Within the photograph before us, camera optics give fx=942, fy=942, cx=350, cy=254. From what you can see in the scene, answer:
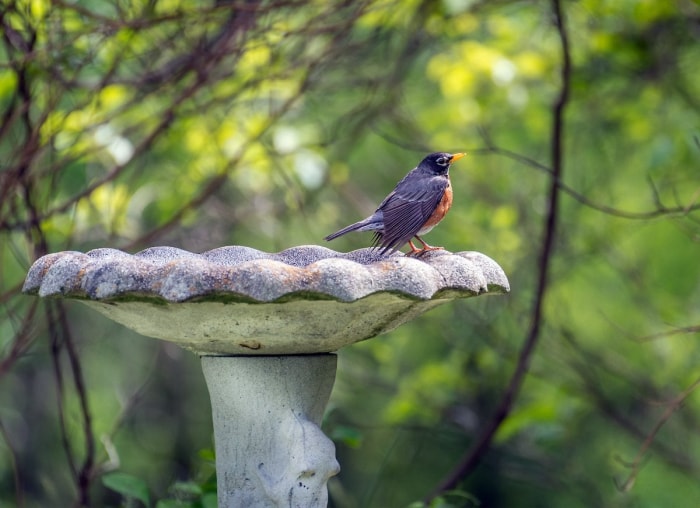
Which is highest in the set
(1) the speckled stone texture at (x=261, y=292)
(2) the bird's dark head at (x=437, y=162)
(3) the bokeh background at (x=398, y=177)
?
(1) the speckled stone texture at (x=261, y=292)

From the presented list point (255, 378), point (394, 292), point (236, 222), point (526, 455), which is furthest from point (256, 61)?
point (526, 455)

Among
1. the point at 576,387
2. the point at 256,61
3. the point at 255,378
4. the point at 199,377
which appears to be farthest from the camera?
the point at 199,377

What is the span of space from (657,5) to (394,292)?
3060 mm

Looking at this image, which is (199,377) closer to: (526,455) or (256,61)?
(526,455)

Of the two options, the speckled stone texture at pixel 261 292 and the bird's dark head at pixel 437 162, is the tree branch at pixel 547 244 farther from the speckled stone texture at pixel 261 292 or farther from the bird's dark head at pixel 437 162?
the speckled stone texture at pixel 261 292

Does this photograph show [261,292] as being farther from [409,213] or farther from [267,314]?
[409,213]

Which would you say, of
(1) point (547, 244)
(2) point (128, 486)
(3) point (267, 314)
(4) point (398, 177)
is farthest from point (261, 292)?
(4) point (398, 177)

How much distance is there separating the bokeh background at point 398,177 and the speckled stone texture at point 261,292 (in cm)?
109

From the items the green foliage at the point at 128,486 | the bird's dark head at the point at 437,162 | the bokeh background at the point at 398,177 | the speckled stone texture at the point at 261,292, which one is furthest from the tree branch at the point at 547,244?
the speckled stone texture at the point at 261,292

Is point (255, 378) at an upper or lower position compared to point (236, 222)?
upper

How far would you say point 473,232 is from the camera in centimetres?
605

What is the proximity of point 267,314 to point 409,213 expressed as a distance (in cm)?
79

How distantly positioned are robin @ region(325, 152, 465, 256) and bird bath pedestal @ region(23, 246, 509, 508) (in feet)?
0.29

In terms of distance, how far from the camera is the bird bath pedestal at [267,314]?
7.09 feet
